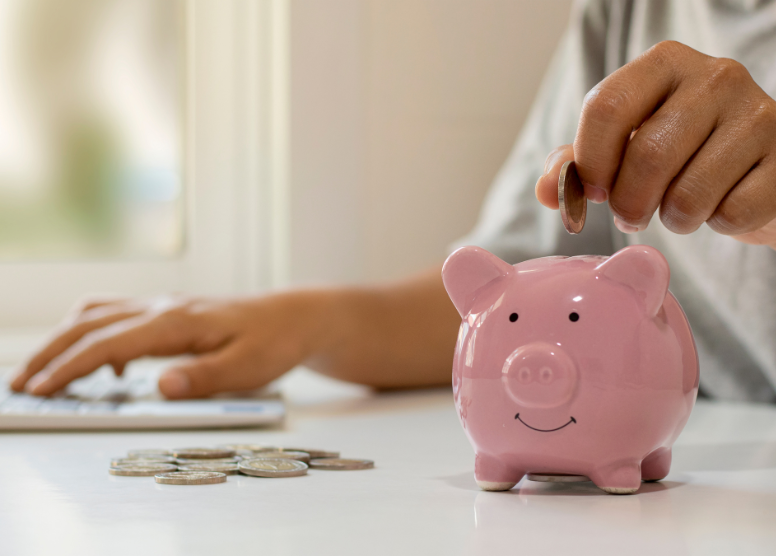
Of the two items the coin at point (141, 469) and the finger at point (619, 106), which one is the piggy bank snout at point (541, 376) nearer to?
the finger at point (619, 106)

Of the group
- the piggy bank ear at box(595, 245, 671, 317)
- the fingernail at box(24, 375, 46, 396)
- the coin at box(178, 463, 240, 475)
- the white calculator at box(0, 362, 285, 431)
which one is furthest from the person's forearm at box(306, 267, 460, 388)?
the piggy bank ear at box(595, 245, 671, 317)

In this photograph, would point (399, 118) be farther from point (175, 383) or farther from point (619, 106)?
point (619, 106)

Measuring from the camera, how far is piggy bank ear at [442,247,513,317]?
16.9 inches

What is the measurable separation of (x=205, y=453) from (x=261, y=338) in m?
0.28

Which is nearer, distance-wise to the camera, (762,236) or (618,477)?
(618,477)

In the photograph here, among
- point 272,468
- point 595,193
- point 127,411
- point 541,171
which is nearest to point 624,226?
point 595,193

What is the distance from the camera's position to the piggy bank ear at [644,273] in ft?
1.31

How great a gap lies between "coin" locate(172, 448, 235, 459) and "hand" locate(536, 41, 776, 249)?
11.1 inches

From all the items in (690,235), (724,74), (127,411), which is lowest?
(127,411)

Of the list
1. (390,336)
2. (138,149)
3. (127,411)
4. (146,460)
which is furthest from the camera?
(138,149)

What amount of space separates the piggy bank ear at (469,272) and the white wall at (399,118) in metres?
0.85

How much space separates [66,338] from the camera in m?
0.80

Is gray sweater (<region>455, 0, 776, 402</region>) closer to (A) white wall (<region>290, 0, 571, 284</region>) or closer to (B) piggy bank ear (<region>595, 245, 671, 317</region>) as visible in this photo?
(A) white wall (<region>290, 0, 571, 284</region>)

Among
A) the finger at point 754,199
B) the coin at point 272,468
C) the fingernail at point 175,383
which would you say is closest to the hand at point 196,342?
the fingernail at point 175,383
